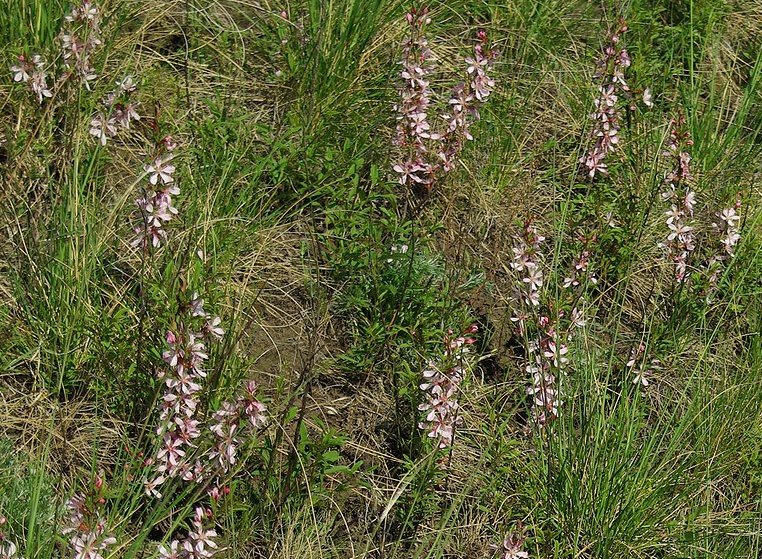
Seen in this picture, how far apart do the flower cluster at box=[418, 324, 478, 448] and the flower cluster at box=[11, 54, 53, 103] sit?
1.74 metres

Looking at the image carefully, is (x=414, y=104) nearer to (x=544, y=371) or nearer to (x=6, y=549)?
(x=544, y=371)

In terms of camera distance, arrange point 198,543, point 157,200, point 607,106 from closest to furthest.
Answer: point 198,543, point 157,200, point 607,106

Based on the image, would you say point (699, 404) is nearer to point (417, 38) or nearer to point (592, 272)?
point (592, 272)

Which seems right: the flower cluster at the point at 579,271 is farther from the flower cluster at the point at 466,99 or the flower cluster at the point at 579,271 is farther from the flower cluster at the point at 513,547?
the flower cluster at the point at 513,547

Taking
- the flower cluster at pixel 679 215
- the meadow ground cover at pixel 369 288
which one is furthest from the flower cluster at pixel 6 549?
the flower cluster at pixel 679 215

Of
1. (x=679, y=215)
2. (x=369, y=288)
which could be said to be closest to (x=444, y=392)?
(x=369, y=288)

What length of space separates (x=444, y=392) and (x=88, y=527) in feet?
3.85

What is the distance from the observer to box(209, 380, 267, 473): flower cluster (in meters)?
2.93

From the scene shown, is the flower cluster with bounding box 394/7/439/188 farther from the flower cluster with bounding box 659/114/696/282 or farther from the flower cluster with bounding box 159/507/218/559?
the flower cluster with bounding box 159/507/218/559

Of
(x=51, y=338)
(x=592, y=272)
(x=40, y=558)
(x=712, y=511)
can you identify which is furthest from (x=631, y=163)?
(x=40, y=558)

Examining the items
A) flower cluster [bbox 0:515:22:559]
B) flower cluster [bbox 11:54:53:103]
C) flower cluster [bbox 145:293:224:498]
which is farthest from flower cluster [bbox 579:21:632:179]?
flower cluster [bbox 0:515:22:559]

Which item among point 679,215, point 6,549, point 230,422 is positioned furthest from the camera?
point 679,215

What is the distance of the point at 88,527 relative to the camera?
2.52 metres

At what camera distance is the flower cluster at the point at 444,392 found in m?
3.19
